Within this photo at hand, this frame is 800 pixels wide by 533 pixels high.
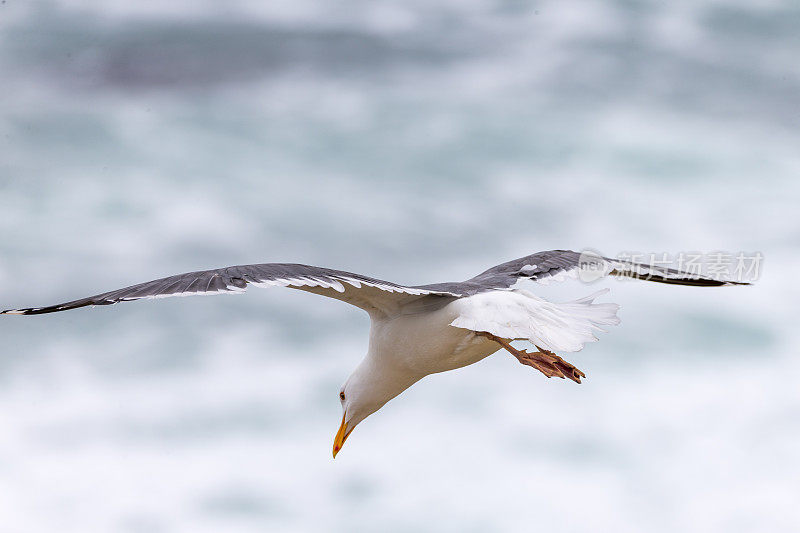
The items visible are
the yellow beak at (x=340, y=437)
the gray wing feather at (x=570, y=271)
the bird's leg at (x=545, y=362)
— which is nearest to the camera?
the bird's leg at (x=545, y=362)

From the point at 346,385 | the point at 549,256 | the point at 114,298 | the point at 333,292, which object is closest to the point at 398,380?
the point at 346,385

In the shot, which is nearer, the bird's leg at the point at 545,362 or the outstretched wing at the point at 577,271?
the bird's leg at the point at 545,362

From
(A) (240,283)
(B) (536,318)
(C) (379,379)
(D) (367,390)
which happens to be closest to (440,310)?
(B) (536,318)

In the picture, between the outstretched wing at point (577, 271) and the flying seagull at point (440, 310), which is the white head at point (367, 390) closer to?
the flying seagull at point (440, 310)

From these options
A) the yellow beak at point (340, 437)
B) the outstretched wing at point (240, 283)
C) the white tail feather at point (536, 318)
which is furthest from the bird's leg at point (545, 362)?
the yellow beak at point (340, 437)

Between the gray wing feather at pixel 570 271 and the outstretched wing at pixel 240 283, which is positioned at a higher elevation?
the gray wing feather at pixel 570 271

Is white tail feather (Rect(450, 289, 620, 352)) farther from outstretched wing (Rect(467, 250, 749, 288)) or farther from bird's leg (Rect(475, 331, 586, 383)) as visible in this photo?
outstretched wing (Rect(467, 250, 749, 288))
